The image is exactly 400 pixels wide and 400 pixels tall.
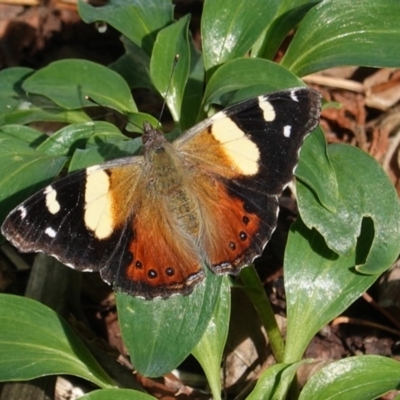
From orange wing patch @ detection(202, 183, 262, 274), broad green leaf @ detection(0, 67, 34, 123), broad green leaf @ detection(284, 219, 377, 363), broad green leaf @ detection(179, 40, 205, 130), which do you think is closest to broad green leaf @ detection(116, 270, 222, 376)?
orange wing patch @ detection(202, 183, 262, 274)

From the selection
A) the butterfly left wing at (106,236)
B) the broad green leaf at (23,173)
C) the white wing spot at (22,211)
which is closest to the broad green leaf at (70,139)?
the broad green leaf at (23,173)

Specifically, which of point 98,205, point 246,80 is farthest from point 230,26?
point 98,205

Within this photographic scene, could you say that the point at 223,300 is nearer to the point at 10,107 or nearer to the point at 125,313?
the point at 125,313

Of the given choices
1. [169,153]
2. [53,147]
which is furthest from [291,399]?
[53,147]

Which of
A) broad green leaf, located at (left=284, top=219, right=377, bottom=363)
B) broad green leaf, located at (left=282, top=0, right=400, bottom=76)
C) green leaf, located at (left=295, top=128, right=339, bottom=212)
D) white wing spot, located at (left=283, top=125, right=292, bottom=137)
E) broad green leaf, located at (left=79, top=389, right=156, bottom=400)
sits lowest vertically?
broad green leaf, located at (left=79, top=389, right=156, bottom=400)

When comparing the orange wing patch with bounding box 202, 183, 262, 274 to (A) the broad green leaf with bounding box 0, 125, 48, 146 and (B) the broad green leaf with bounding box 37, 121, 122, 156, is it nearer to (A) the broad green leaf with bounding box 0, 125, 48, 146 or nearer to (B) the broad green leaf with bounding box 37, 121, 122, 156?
(B) the broad green leaf with bounding box 37, 121, 122, 156

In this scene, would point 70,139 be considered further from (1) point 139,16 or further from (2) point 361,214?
(2) point 361,214

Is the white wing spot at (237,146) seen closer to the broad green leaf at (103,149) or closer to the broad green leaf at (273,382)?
the broad green leaf at (103,149)
